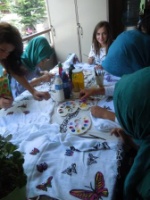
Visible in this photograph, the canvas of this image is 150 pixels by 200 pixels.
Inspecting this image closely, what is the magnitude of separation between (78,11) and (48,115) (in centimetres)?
246

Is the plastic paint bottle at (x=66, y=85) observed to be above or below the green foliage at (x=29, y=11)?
below

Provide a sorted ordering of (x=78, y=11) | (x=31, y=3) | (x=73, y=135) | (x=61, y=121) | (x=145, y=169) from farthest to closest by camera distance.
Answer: (x=31, y=3) < (x=78, y=11) < (x=61, y=121) < (x=73, y=135) < (x=145, y=169)

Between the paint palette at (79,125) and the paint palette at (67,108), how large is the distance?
0.31 feet

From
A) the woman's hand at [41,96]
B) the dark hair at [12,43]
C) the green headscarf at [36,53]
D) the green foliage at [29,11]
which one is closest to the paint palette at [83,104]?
the woman's hand at [41,96]

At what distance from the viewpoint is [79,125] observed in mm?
1019

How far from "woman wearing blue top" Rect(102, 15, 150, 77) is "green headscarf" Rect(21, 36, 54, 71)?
3.02ft

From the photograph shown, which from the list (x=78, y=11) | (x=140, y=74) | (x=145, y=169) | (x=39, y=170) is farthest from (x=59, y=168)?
(x=78, y=11)

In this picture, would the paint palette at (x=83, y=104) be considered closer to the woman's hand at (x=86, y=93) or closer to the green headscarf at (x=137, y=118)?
the woman's hand at (x=86, y=93)

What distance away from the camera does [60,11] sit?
316cm

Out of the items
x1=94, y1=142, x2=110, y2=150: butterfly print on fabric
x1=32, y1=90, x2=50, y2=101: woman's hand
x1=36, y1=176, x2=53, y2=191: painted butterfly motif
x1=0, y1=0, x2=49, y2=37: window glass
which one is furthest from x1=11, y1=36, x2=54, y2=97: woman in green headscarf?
x1=0, y1=0, x2=49, y2=37: window glass

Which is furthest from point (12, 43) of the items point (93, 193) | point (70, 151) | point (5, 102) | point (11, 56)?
point (93, 193)

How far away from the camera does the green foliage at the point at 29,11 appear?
3912 mm

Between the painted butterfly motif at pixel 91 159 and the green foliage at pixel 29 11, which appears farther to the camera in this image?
the green foliage at pixel 29 11

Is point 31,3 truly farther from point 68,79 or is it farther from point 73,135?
point 73,135
